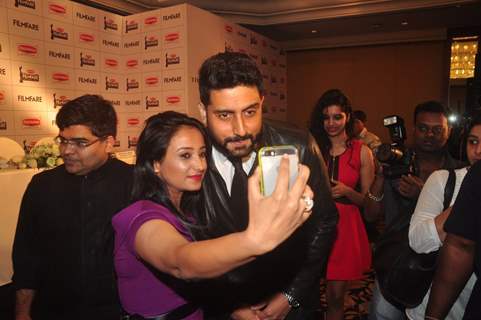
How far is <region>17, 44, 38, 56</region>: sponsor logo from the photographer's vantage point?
3.95 meters

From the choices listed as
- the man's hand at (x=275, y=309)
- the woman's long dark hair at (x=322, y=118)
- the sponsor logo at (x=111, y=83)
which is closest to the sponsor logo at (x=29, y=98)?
the sponsor logo at (x=111, y=83)

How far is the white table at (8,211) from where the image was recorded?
2.32m

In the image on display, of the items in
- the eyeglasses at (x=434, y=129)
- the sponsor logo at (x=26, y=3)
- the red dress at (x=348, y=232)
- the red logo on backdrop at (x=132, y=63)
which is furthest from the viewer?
the red logo on backdrop at (x=132, y=63)

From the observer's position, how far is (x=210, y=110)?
4.66ft

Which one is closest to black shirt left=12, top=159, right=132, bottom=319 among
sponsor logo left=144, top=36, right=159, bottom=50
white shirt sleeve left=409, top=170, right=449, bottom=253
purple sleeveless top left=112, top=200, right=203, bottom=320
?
purple sleeveless top left=112, top=200, right=203, bottom=320

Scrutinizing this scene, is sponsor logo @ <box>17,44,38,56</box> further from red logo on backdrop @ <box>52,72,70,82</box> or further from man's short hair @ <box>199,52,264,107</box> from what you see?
man's short hair @ <box>199,52,264,107</box>

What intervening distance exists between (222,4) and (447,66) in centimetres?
439

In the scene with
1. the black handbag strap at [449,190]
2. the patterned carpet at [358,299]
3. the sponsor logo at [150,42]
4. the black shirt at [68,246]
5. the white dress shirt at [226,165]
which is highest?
the sponsor logo at [150,42]

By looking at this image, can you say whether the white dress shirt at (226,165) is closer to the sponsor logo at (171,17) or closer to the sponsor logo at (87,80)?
the sponsor logo at (171,17)

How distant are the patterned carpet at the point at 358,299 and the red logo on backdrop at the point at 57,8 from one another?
4223mm

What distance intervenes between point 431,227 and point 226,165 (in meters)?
0.78

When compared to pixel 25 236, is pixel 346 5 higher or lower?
higher

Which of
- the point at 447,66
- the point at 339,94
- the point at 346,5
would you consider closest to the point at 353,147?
the point at 339,94

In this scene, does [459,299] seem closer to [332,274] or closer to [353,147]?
[332,274]
